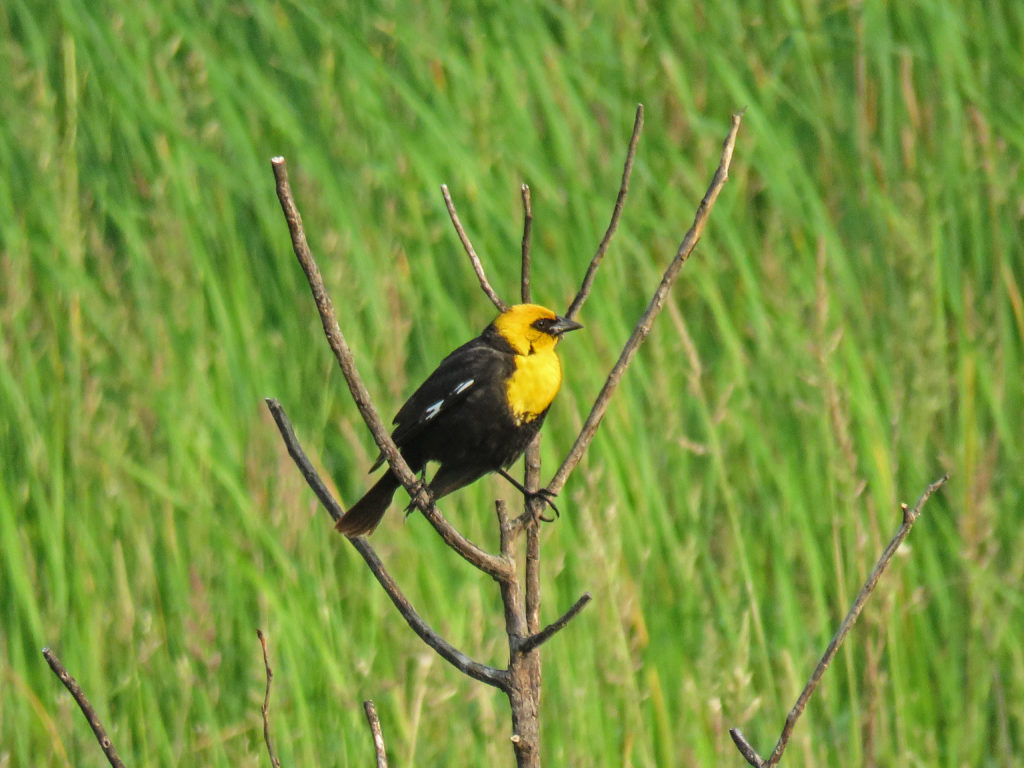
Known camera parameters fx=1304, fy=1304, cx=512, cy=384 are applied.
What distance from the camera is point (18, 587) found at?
3.20 m

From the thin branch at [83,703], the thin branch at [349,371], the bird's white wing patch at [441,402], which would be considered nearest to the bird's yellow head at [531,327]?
the bird's white wing patch at [441,402]

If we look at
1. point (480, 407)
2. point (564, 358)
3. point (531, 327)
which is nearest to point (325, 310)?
point (480, 407)

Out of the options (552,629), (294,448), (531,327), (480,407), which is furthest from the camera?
(531,327)

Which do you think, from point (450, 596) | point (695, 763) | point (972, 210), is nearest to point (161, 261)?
point (450, 596)

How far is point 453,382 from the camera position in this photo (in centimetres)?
261

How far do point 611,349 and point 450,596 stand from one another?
793 mm

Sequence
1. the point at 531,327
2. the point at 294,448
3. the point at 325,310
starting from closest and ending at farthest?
the point at 325,310, the point at 294,448, the point at 531,327

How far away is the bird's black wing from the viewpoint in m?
2.60

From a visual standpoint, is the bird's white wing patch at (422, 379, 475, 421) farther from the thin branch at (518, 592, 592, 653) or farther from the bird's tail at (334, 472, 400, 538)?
the thin branch at (518, 592, 592, 653)

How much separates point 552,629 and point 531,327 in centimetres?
136

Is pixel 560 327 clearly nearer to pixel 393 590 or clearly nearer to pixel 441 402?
pixel 441 402

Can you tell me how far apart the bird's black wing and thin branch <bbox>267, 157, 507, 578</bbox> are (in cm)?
87

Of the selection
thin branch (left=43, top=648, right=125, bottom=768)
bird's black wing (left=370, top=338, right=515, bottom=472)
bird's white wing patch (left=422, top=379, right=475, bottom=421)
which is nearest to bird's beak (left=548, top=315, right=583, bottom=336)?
bird's black wing (left=370, top=338, right=515, bottom=472)

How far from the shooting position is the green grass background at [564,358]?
3.16 m
